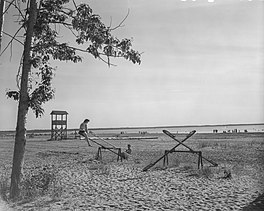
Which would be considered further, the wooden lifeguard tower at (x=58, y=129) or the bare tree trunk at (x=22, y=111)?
the wooden lifeguard tower at (x=58, y=129)

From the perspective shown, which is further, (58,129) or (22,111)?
(58,129)

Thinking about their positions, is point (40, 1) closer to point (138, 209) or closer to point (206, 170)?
point (138, 209)

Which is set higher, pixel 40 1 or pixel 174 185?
pixel 40 1

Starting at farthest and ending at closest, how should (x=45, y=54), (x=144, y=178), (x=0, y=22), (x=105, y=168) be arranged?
(x=105, y=168)
(x=144, y=178)
(x=45, y=54)
(x=0, y=22)

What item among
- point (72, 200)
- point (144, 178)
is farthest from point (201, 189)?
point (72, 200)

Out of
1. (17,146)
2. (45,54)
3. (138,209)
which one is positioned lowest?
(138,209)

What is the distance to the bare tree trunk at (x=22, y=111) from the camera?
3771 millimetres

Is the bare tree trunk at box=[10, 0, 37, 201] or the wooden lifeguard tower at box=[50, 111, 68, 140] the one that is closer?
the bare tree trunk at box=[10, 0, 37, 201]

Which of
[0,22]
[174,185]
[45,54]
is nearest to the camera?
[0,22]

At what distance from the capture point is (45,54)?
4129 millimetres

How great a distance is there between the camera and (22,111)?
378cm

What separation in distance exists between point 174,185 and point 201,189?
1.49ft

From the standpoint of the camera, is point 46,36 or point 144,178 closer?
point 46,36

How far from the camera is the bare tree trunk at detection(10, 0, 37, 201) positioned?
148 inches
